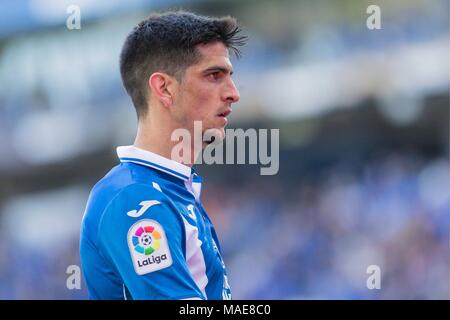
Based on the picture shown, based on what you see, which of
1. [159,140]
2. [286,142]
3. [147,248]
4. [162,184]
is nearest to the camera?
[147,248]

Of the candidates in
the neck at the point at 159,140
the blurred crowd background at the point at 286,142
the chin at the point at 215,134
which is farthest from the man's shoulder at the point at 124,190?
the blurred crowd background at the point at 286,142

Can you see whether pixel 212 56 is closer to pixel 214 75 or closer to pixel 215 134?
pixel 214 75

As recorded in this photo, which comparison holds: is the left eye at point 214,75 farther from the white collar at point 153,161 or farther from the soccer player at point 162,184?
the white collar at point 153,161

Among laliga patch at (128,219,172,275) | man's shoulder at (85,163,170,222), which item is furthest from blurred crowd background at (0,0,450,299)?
laliga patch at (128,219,172,275)

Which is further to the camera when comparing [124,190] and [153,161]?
[153,161]

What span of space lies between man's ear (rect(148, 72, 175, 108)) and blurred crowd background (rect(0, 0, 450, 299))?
586cm

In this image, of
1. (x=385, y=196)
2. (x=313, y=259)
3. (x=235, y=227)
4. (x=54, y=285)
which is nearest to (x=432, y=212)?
(x=385, y=196)

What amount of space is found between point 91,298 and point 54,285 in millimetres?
7327

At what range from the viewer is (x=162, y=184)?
2633 mm

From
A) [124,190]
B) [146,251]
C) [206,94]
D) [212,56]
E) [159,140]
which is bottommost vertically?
[146,251]

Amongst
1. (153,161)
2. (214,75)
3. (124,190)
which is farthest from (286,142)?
(124,190)

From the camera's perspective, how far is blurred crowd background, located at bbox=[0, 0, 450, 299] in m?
8.86

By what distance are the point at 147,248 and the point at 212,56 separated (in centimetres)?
73
